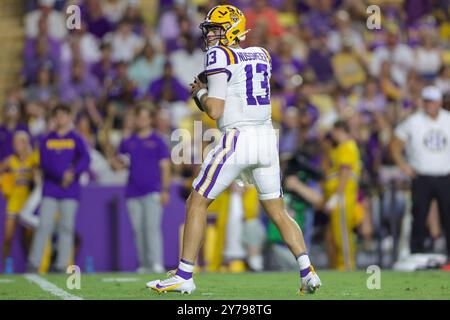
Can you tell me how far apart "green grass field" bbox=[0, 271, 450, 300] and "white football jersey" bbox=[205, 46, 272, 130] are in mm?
1362

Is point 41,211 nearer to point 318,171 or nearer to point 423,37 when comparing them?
point 318,171

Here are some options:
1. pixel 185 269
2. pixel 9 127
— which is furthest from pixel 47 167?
pixel 185 269

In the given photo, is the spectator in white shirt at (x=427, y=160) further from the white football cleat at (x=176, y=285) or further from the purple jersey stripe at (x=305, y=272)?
the white football cleat at (x=176, y=285)

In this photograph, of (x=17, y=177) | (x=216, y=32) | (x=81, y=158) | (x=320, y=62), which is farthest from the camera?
(x=320, y=62)

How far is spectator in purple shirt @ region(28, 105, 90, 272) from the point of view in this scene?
1395 centimetres

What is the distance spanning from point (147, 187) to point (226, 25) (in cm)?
558

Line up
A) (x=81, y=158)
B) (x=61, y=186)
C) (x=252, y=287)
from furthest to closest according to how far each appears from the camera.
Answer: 1. (x=81, y=158)
2. (x=61, y=186)
3. (x=252, y=287)

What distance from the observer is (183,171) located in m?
15.9

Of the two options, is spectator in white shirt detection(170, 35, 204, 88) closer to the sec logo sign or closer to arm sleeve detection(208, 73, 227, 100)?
the sec logo sign

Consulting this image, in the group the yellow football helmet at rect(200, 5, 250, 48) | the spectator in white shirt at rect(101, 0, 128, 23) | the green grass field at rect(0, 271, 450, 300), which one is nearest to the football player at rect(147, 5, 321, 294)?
the yellow football helmet at rect(200, 5, 250, 48)

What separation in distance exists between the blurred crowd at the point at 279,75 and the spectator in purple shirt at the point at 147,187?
29.5 inches

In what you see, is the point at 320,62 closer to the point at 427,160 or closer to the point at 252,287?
the point at 427,160

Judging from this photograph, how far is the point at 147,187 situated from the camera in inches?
564

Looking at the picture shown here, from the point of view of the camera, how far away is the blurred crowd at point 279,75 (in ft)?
52.3
